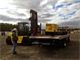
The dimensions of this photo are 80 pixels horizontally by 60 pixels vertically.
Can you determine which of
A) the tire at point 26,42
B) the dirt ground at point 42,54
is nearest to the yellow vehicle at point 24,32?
the tire at point 26,42

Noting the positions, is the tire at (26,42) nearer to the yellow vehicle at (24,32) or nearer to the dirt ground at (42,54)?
the yellow vehicle at (24,32)

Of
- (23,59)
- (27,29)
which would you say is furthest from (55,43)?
(27,29)

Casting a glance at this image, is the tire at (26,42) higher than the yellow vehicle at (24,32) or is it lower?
lower

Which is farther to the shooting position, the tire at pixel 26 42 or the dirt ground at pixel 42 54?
the tire at pixel 26 42

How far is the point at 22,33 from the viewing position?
8156 mm

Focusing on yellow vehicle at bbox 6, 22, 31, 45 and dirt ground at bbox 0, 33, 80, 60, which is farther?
yellow vehicle at bbox 6, 22, 31, 45

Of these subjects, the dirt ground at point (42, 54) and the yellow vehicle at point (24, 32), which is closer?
the dirt ground at point (42, 54)

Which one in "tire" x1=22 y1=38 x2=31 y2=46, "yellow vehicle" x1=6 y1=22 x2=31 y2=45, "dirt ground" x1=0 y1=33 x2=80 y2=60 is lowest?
"dirt ground" x1=0 y1=33 x2=80 y2=60

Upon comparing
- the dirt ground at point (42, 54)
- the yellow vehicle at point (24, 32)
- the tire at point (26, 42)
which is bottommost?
the dirt ground at point (42, 54)

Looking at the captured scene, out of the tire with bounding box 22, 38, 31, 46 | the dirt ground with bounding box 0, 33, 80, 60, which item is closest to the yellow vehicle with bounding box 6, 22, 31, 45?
the tire with bounding box 22, 38, 31, 46

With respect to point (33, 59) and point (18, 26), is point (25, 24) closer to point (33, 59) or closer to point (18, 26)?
point (18, 26)

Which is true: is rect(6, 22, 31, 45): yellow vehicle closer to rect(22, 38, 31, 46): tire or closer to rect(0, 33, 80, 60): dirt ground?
rect(22, 38, 31, 46): tire

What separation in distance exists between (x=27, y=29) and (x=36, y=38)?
3074 millimetres

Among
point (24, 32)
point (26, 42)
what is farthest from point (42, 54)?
point (24, 32)
